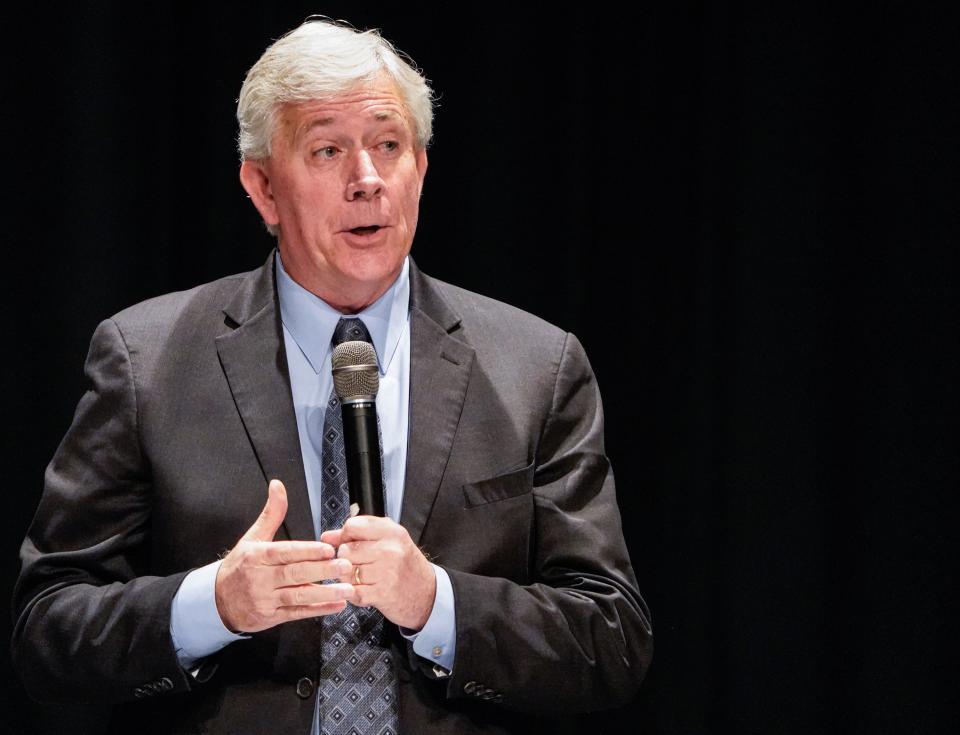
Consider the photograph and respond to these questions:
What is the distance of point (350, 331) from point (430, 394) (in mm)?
178

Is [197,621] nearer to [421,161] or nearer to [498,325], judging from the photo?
[498,325]

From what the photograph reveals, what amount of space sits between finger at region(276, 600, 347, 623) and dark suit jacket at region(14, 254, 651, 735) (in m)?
0.17

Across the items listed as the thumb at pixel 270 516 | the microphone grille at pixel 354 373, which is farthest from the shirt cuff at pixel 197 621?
the microphone grille at pixel 354 373

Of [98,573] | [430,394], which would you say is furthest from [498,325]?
[98,573]

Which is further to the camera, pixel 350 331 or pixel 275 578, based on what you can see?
pixel 350 331

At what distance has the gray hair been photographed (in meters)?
2.13

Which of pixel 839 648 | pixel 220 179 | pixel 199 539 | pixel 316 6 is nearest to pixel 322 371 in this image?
pixel 199 539

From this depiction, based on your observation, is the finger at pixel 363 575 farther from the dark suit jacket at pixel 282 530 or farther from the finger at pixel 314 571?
the dark suit jacket at pixel 282 530

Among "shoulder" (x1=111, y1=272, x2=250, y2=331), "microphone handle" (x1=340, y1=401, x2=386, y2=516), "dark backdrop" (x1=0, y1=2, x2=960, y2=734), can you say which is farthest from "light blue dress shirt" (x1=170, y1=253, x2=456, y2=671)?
"dark backdrop" (x1=0, y1=2, x2=960, y2=734)

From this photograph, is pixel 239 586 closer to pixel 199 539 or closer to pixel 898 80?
pixel 199 539

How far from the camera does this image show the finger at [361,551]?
1729 mm

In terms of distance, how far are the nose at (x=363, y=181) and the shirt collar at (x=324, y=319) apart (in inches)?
7.0

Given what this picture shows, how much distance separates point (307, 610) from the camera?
175cm

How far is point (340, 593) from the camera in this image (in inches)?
67.1
